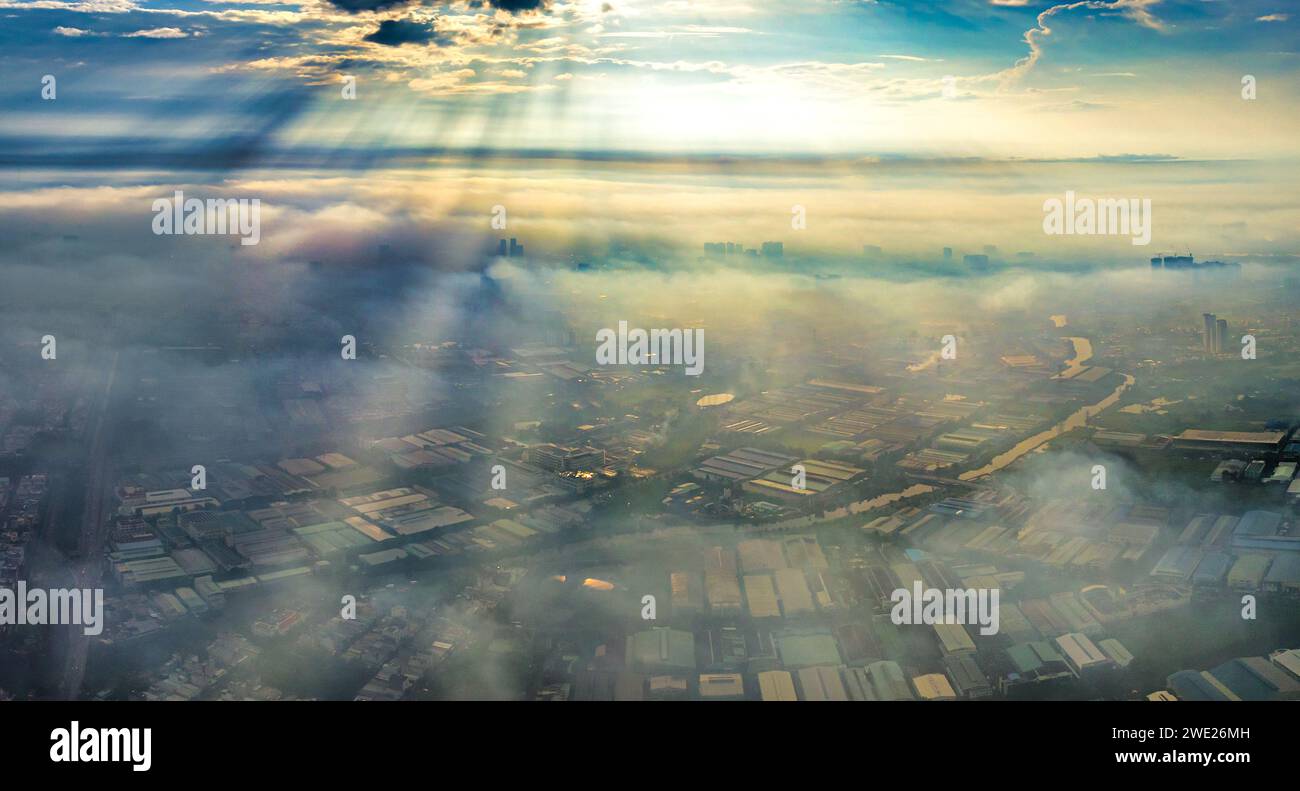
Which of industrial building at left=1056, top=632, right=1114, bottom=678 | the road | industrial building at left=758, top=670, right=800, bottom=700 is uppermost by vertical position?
the road

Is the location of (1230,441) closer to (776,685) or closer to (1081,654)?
(1081,654)

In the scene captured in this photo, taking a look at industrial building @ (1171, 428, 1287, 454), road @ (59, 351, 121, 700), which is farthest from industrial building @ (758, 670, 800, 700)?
industrial building @ (1171, 428, 1287, 454)

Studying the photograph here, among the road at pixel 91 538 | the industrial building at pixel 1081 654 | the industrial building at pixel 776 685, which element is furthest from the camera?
the road at pixel 91 538

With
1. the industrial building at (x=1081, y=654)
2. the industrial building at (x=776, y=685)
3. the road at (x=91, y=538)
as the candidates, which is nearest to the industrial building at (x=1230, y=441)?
the industrial building at (x=1081, y=654)

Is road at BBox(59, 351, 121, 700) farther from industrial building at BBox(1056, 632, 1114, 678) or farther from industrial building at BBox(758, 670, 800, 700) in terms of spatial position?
industrial building at BBox(1056, 632, 1114, 678)

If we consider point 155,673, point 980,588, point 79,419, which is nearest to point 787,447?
point 980,588

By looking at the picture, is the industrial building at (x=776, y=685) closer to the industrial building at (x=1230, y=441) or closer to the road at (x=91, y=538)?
the road at (x=91, y=538)

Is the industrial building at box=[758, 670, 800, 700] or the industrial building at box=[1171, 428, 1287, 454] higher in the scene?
the industrial building at box=[1171, 428, 1287, 454]

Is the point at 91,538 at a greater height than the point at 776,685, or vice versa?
the point at 91,538

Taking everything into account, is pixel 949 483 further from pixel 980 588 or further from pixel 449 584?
pixel 449 584

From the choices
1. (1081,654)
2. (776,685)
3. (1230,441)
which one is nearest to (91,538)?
(776,685)

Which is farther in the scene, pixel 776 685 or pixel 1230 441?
pixel 1230 441

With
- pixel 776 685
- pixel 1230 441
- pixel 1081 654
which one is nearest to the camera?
pixel 776 685
